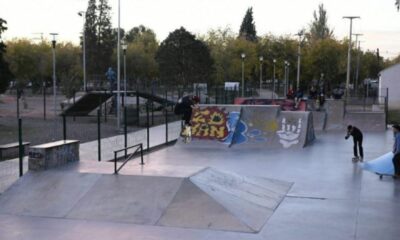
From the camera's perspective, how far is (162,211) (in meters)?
9.23

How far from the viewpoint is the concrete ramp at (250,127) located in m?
20.4

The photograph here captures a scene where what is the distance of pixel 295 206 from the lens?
10195 millimetres

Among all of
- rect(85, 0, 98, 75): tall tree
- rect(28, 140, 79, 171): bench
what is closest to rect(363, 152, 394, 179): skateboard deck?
rect(28, 140, 79, 171): bench

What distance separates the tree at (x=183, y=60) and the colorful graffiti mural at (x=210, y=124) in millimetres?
35750

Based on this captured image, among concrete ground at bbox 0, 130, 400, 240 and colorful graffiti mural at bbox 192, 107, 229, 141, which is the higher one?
colorful graffiti mural at bbox 192, 107, 229, 141

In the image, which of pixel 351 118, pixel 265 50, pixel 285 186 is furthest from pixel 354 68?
pixel 285 186

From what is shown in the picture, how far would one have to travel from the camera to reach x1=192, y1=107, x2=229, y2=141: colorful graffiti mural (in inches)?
822

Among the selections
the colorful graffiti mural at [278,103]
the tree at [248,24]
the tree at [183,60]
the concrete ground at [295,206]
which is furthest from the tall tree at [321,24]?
the concrete ground at [295,206]

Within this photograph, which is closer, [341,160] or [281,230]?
[281,230]

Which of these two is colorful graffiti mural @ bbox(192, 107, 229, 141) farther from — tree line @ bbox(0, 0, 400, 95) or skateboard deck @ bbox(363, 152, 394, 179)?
tree line @ bbox(0, 0, 400, 95)

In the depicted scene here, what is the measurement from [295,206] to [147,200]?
114 inches

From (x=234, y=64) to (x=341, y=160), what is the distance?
53.6m

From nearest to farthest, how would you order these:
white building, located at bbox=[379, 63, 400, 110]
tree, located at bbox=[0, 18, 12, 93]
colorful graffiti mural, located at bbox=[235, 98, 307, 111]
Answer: tree, located at bbox=[0, 18, 12, 93], colorful graffiti mural, located at bbox=[235, 98, 307, 111], white building, located at bbox=[379, 63, 400, 110]

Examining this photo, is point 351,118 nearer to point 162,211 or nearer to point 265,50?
point 162,211
